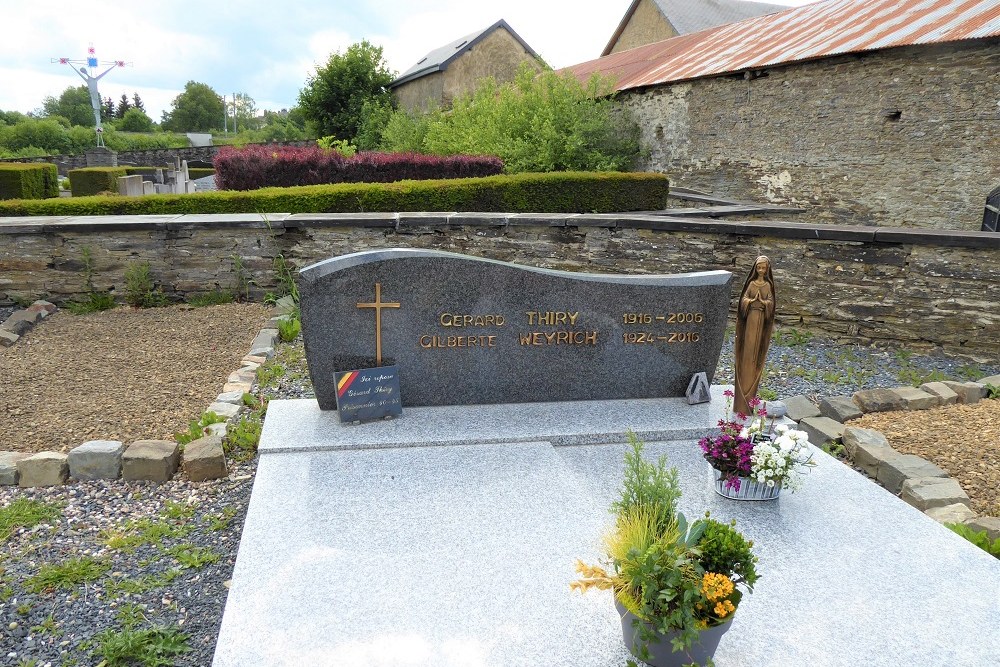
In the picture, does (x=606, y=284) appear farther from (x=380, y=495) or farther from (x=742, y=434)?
(x=380, y=495)

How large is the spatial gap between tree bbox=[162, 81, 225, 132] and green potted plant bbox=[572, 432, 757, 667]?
330ft

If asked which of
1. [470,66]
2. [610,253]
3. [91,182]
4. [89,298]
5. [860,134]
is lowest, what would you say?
[89,298]

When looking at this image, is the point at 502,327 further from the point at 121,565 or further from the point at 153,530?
the point at 121,565

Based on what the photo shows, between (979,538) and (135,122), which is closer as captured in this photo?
(979,538)

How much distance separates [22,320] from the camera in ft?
A: 21.6

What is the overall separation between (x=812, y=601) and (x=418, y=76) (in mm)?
32242

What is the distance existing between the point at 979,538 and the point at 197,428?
445 centimetres

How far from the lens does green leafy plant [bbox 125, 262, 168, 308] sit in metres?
7.11

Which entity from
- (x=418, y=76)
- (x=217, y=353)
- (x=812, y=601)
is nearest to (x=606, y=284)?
(x=812, y=601)

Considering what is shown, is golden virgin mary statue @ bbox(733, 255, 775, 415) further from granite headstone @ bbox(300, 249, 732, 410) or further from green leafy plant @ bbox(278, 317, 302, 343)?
green leafy plant @ bbox(278, 317, 302, 343)

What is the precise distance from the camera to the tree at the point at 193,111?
89.8m

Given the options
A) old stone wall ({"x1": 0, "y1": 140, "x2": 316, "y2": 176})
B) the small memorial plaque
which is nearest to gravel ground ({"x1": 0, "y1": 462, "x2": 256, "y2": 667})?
the small memorial plaque

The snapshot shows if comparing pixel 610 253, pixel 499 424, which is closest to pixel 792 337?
pixel 610 253

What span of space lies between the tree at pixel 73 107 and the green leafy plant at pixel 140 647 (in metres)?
96.9
